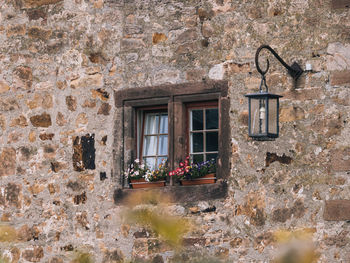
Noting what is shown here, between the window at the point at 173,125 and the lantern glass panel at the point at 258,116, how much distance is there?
1.00m

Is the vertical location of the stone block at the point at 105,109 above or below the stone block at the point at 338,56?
below

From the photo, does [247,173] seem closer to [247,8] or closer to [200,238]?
[200,238]

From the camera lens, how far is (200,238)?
29.9 feet

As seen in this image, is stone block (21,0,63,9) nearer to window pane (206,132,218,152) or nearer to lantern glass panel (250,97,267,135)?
window pane (206,132,218,152)

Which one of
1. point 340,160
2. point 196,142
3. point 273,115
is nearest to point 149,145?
point 196,142

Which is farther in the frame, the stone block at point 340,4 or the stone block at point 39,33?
the stone block at point 39,33

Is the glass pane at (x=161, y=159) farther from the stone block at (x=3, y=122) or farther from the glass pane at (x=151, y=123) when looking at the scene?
the stone block at (x=3, y=122)

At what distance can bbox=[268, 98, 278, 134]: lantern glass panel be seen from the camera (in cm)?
820

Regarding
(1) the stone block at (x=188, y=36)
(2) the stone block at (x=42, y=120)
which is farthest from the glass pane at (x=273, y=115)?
(2) the stone block at (x=42, y=120)

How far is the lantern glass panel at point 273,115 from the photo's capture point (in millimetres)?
8203

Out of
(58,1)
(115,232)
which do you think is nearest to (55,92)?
(58,1)

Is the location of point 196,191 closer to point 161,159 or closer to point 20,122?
point 161,159

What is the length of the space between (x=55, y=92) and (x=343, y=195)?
3.62m

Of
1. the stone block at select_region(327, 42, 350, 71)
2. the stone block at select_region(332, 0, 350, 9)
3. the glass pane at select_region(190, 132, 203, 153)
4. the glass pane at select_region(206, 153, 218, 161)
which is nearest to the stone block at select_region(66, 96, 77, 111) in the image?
the glass pane at select_region(190, 132, 203, 153)
